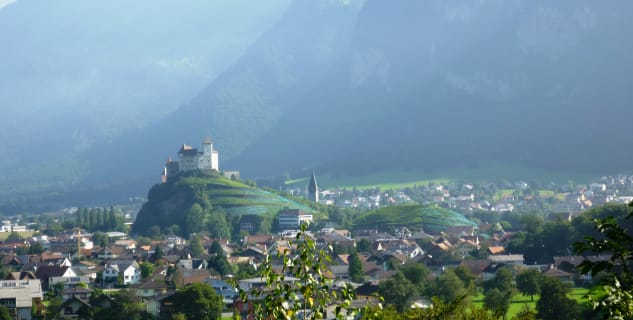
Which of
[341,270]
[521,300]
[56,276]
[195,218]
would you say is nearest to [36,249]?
→ [195,218]

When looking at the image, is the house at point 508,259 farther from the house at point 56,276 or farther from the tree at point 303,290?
the tree at point 303,290

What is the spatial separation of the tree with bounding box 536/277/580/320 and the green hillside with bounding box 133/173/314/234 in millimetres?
96623

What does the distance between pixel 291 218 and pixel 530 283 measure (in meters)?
86.0

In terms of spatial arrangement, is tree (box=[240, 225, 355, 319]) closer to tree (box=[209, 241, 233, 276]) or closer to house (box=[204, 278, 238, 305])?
house (box=[204, 278, 238, 305])

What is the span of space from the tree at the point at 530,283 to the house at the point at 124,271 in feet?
114

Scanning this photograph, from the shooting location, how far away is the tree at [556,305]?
53.2 m

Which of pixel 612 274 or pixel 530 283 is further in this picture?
pixel 530 283

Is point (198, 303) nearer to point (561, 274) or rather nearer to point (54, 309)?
point (54, 309)

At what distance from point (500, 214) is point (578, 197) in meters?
27.1

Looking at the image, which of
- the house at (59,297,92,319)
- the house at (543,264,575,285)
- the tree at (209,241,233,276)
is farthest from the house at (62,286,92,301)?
the house at (543,264,575,285)

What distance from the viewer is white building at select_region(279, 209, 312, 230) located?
152375 millimetres

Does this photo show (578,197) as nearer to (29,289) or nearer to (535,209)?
(535,209)

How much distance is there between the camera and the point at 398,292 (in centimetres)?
6475

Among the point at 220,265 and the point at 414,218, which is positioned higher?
the point at 414,218
